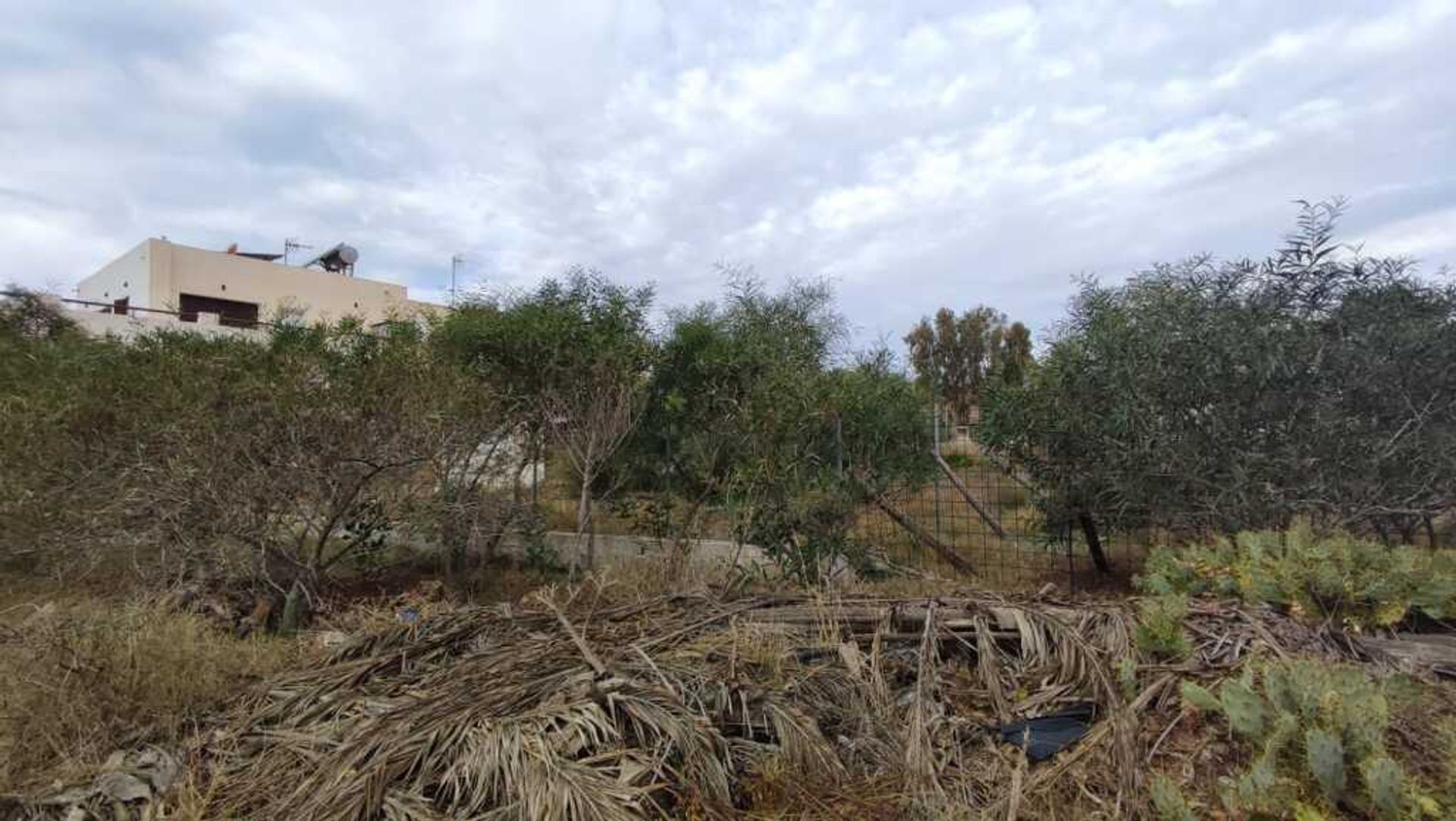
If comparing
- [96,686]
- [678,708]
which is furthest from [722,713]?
[96,686]

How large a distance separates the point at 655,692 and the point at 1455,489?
17.8ft

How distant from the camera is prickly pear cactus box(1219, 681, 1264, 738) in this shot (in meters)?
2.71

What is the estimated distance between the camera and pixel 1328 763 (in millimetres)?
2387

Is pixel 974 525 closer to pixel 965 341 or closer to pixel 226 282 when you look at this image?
pixel 965 341

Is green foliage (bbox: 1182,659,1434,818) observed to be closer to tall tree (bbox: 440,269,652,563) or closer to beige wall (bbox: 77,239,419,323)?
tall tree (bbox: 440,269,652,563)

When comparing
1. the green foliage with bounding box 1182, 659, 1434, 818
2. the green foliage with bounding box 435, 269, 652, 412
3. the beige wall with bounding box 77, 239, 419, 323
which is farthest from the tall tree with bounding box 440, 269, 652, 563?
the beige wall with bounding box 77, 239, 419, 323

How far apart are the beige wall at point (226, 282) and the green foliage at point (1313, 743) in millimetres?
27218

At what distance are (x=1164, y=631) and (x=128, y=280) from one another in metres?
34.7

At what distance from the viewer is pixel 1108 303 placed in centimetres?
654

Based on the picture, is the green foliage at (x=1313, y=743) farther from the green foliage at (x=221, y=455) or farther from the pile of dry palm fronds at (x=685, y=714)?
the green foliage at (x=221, y=455)

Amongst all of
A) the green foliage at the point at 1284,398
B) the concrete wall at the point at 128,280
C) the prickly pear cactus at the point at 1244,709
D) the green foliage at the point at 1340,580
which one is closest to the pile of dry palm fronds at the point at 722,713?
the prickly pear cactus at the point at 1244,709

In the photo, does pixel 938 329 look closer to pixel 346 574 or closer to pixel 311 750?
pixel 346 574

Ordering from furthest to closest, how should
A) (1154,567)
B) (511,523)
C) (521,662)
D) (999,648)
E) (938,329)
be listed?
(938,329), (511,523), (1154,567), (999,648), (521,662)

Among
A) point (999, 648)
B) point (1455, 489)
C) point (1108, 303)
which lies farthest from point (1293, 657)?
point (1108, 303)
